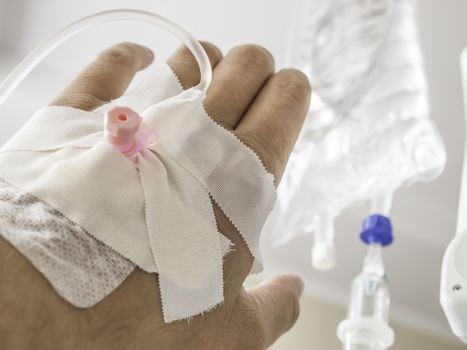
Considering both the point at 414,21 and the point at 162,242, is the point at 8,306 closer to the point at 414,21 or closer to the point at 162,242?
the point at 162,242

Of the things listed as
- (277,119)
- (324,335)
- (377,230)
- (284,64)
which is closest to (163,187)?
(277,119)

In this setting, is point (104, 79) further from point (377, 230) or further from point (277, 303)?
point (377, 230)

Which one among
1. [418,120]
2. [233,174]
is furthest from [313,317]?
[233,174]

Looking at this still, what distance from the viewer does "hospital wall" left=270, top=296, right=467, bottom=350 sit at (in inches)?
55.4

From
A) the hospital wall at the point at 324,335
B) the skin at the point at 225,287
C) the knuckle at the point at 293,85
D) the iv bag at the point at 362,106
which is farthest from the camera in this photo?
the hospital wall at the point at 324,335

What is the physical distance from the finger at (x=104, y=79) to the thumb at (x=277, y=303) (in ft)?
0.91

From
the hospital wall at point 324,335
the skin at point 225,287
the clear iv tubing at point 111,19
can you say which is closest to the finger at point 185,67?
the skin at point 225,287

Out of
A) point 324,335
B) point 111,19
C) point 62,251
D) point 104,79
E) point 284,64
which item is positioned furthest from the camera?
point 324,335

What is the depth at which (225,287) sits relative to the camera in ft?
2.19

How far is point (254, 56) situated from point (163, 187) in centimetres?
28

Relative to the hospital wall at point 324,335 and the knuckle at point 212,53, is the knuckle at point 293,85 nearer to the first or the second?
the knuckle at point 212,53

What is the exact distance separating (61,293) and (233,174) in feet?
0.69

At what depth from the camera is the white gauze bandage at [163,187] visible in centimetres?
60

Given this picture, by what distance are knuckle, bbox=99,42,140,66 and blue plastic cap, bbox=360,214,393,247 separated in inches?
16.6
